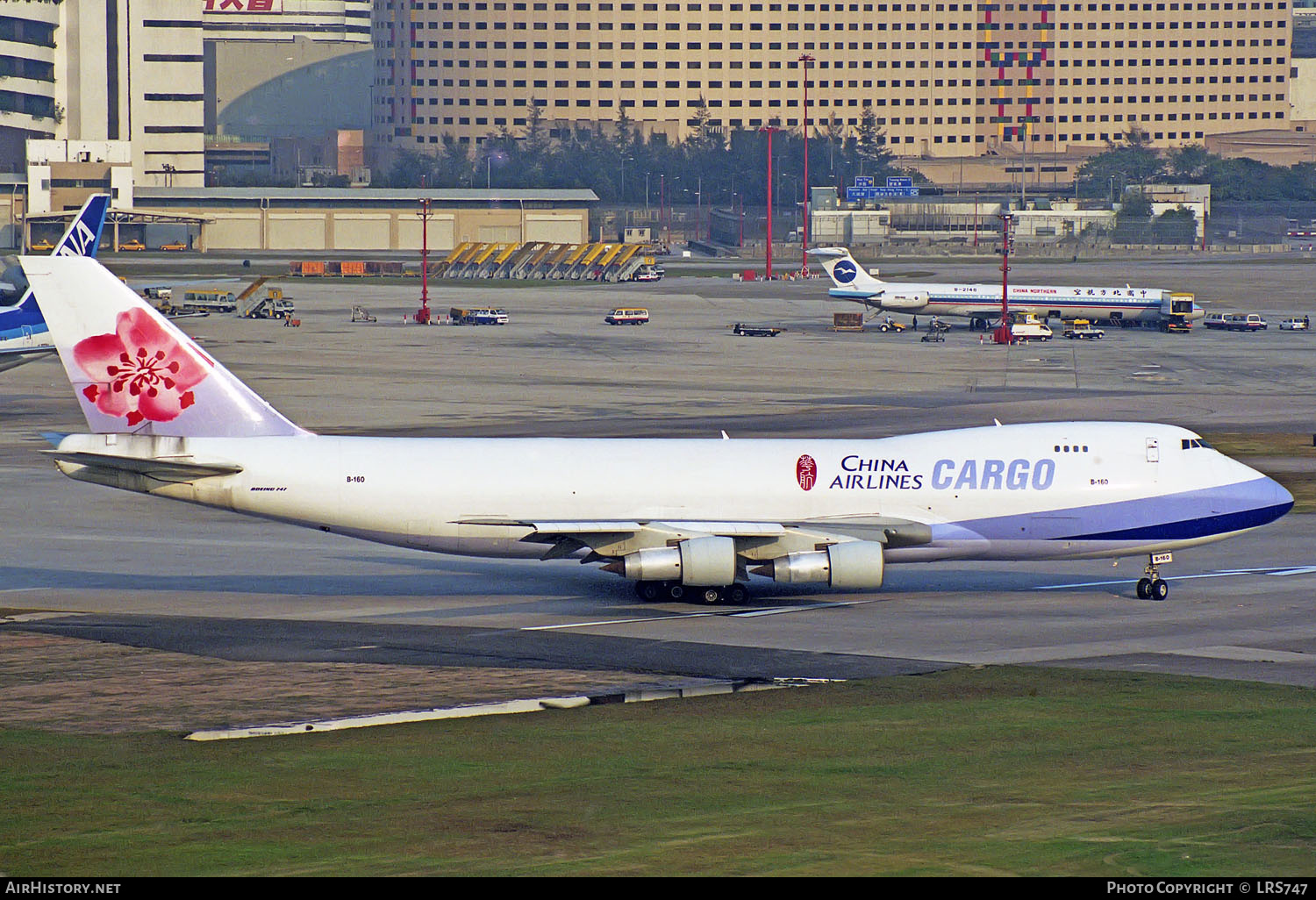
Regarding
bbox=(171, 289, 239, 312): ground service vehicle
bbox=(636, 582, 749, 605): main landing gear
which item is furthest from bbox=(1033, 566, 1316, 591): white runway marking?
bbox=(171, 289, 239, 312): ground service vehicle

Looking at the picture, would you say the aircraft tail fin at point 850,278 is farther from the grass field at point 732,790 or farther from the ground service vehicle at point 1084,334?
the grass field at point 732,790

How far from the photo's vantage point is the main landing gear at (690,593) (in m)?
45.3

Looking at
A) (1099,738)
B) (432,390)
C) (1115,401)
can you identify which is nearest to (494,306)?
(432,390)

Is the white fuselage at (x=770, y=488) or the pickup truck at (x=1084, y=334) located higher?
the pickup truck at (x=1084, y=334)

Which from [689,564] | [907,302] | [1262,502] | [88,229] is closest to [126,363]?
[689,564]

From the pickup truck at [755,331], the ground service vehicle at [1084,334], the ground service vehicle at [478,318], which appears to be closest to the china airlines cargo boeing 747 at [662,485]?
the pickup truck at [755,331]

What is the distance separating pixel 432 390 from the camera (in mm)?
99562

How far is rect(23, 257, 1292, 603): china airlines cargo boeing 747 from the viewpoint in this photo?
4384 centimetres

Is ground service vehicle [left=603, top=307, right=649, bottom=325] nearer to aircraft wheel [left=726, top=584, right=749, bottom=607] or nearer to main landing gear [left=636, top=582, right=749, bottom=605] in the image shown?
main landing gear [left=636, top=582, right=749, bottom=605]

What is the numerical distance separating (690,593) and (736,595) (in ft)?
4.37

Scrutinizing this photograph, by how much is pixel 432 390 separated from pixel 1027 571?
5420cm

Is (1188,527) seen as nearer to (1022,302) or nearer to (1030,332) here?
(1030,332)

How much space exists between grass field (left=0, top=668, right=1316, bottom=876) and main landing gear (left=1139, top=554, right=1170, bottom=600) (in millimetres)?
11533

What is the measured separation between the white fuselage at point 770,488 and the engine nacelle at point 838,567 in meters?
0.92
